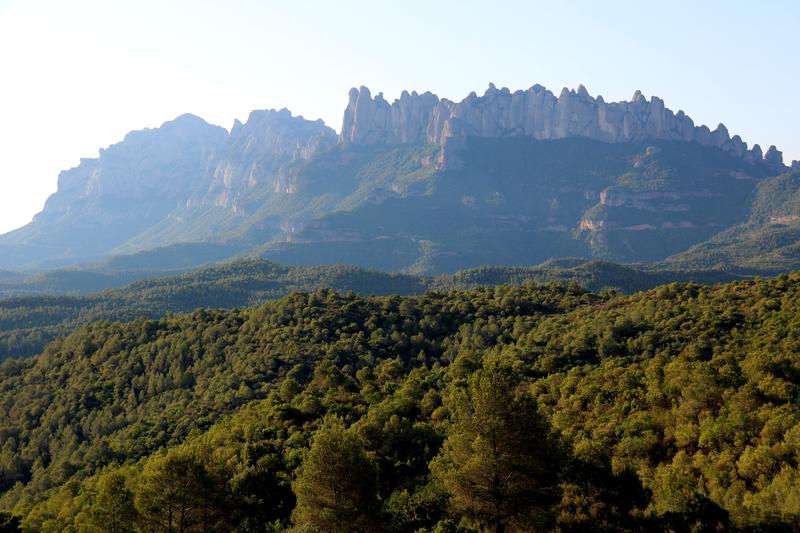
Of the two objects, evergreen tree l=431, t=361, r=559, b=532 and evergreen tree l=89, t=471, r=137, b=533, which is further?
evergreen tree l=89, t=471, r=137, b=533

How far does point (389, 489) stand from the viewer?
31.1 m

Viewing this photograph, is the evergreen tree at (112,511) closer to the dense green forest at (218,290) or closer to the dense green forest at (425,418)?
the dense green forest at (425,418)

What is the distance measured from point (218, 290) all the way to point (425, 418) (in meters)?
150

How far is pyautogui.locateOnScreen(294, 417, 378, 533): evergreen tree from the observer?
25625 mm

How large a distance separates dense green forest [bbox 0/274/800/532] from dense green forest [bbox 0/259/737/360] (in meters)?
76.6

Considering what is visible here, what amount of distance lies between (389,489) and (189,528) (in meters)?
9.43

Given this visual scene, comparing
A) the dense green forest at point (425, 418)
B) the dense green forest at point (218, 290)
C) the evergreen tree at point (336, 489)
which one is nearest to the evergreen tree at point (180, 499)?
the dense green forest at point (425, 418)

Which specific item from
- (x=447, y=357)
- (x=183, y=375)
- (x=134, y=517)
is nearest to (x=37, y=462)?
(x=183, y=375)

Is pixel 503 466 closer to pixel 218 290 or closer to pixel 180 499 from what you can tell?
pixel 180 499

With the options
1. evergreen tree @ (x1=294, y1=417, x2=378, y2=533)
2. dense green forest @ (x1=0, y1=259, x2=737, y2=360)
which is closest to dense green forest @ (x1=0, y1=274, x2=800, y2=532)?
evergreen tree @ (x1=294, y1=417, x2=378, y2=533)

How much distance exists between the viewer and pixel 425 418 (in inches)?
1581

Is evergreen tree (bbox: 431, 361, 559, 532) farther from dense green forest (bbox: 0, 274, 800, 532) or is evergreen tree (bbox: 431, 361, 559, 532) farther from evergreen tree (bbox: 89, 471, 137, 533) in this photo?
evergreen tree (bbox: 89, 471, 137, 533)

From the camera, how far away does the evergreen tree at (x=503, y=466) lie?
25422 millimetres

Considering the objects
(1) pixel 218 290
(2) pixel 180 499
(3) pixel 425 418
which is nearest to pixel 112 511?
(2) pixel 180 499
